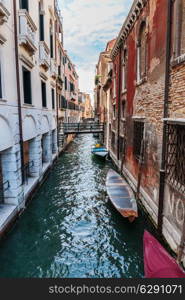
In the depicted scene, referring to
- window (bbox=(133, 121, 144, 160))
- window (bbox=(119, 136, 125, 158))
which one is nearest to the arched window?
window (bbox=(133, 121, 144, 160))

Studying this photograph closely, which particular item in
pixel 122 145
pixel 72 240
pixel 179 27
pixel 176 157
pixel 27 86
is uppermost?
pixel 179 27

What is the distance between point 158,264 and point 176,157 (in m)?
2.91

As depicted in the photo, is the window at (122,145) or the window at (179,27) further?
the window at (122,145)

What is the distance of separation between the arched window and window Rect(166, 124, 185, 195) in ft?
13.2

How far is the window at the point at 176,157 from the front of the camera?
17.6ft

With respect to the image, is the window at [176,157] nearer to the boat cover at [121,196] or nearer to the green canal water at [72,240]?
the boat cover at [121,196]

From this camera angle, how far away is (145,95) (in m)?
8.20

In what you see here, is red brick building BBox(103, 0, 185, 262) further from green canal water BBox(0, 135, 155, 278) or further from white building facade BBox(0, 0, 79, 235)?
white building facade BBox(0, 0, 79, 235)

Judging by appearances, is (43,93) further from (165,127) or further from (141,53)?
(165,127)

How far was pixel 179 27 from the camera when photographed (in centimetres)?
540

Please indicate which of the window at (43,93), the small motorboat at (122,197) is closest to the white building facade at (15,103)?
the window at (43,93)

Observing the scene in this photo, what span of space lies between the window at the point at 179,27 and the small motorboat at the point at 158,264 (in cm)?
527

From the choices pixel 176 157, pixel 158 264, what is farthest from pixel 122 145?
pixel 158 264

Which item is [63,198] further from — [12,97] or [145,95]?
[145,95]
